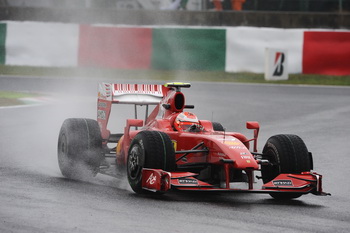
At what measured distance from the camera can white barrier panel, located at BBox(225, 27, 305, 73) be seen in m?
24.1

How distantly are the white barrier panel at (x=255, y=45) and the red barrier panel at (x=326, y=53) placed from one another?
0.25 metres

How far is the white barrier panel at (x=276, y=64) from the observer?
23.5m

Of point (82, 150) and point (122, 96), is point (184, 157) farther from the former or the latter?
point (122, 96)

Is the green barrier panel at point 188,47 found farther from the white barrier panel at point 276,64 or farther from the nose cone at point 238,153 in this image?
the nose cone at point 238,153

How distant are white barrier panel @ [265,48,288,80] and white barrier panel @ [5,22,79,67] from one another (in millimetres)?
5387

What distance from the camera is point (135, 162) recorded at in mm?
8523

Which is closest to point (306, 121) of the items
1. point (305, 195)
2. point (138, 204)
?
point (305, 195)

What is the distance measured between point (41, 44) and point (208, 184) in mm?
16883

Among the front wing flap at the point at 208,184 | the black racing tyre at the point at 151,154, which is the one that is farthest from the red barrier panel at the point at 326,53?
the black racing tyre at the point at 151,154

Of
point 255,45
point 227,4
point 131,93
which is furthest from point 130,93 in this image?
point 227,4

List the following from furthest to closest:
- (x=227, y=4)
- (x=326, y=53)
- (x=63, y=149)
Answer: (x=227, y=4)
(x=326, y=53)
(x=63, y=149)

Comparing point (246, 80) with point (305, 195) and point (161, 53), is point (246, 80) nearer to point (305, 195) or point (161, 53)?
point (161, 53)

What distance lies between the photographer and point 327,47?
23734 millimetres

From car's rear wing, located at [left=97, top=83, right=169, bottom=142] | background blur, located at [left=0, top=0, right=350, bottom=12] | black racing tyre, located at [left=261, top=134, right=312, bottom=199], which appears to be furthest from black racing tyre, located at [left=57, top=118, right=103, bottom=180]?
background blur, located at [left=0, top=0, right=350, bottom=12]
